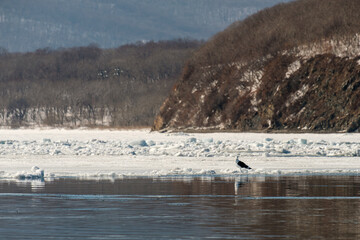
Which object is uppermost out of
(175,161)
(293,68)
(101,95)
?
(101,95)

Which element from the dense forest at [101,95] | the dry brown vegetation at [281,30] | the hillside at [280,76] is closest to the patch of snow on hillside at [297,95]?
the hillside at [280,76]

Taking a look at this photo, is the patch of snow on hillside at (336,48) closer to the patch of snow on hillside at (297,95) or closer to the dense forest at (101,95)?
the patch of snow on hillside at (297,95)

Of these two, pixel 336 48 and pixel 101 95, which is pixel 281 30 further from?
pixel 101 95

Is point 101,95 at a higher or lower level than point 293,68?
higher

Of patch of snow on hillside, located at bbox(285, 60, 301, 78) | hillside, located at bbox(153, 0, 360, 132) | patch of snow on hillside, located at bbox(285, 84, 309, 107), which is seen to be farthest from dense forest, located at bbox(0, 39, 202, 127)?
patch of snow on hillside, located at bbox(285, 84, 309, 107)

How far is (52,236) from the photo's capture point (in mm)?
11812

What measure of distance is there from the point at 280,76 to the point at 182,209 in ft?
239

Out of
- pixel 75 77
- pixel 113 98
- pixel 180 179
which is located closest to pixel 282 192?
pixel 180 179

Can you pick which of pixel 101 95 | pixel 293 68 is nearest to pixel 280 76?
pixel 293 68

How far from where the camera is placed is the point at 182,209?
15.2 meters

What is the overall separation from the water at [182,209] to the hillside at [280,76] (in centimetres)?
5597

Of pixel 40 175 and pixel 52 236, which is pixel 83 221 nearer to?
pixel 52 236

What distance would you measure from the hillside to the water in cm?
5597

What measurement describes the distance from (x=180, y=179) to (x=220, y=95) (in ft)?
229
